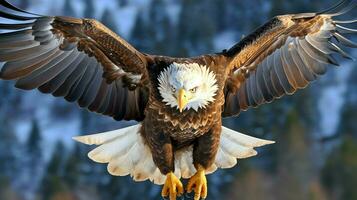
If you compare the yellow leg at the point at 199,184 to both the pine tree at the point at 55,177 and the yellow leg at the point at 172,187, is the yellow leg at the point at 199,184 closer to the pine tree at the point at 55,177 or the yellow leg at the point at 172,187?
the yellow leg at the point at 172,187

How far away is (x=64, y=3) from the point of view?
2381 inches

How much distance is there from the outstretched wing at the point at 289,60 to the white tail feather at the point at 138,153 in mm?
213

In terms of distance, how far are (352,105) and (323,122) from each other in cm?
121

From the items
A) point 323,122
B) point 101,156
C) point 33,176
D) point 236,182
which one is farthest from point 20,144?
point 101,156

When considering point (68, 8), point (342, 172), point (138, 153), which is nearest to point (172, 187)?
point (138, 153)

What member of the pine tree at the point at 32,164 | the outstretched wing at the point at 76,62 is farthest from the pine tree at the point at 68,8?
the outstretched wing at the point at 76,62

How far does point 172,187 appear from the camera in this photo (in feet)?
22.0

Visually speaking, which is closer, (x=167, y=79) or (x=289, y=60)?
(x=167, y=79)

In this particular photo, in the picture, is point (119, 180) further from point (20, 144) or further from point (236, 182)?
point (20, 144)

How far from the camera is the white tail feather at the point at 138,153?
698 centimetres

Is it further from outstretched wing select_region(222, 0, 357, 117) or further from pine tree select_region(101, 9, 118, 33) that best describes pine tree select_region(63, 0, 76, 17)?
outstretched wing select_region(222, 0, 357, 117)

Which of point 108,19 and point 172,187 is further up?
point 108,19

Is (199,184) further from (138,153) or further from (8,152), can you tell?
(8,152)

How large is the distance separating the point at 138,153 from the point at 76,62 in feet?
2.33
